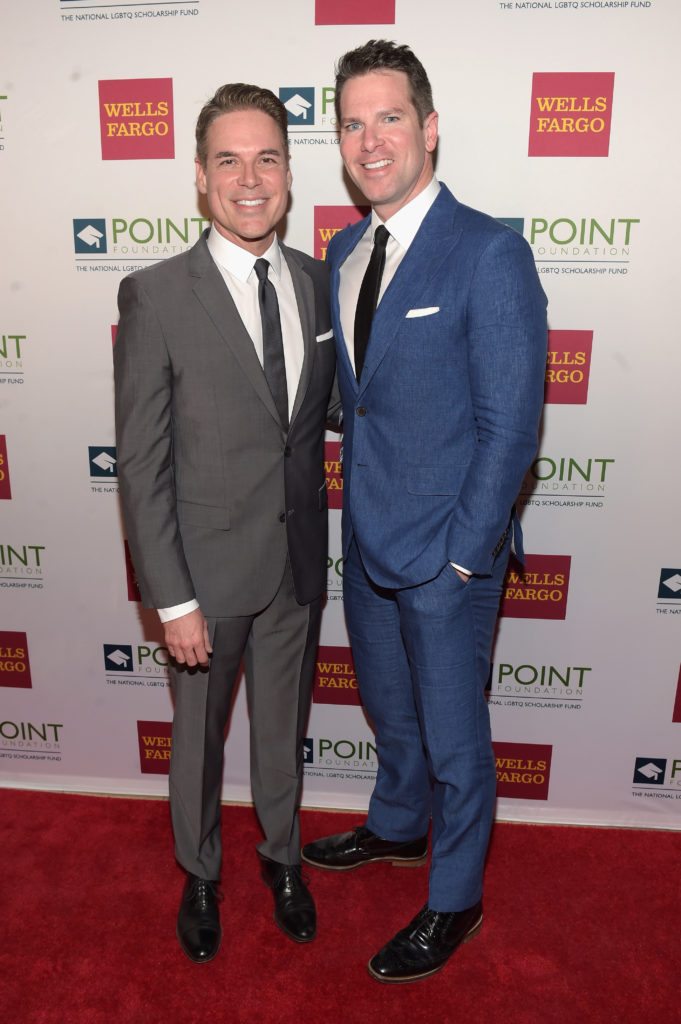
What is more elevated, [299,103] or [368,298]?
[299,103]

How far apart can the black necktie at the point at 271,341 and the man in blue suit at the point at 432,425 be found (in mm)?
177

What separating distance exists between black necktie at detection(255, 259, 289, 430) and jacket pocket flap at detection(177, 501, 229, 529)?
0.89 feet

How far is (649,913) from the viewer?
2.44 metres

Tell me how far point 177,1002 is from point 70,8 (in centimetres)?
279

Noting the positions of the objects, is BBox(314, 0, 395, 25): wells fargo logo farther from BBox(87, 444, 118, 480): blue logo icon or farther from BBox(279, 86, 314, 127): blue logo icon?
BBox(87, 444, 118, 480): blue logo icon

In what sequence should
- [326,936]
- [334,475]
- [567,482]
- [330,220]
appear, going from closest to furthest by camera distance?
[326,936], [330,220], [567,482], [334,475]

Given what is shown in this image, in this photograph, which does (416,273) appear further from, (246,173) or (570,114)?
(570,114)

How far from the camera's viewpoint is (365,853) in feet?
8.68

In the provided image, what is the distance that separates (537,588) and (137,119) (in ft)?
6.35

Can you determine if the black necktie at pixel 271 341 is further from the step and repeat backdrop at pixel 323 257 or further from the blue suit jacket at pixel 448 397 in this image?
the step and repeat backdrop at pixel 323 257

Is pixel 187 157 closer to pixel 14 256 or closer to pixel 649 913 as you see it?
pixel 14 256

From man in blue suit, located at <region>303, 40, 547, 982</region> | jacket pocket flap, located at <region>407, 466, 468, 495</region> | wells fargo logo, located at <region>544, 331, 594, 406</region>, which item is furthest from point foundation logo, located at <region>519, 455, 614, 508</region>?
jacket pocket flap, located at <region>407, 466, 468, 495</region>

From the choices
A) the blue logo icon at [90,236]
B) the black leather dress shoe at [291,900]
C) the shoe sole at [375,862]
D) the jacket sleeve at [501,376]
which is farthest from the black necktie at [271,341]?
the shoe sole at [375,862]

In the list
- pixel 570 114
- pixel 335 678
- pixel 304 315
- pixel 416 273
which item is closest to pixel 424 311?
pixel 416 273
